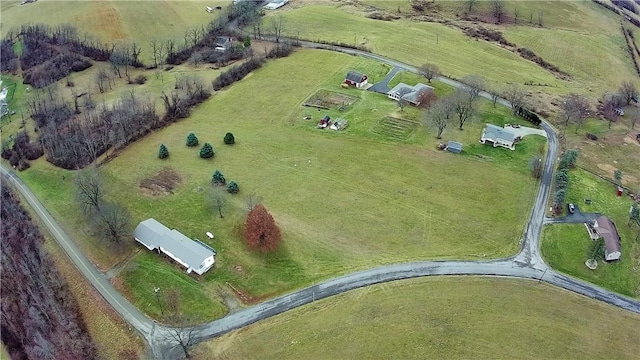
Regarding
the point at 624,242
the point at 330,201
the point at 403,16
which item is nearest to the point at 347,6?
the point at 403,16

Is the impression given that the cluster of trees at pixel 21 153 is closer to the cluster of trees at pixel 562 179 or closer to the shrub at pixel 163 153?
the shrub at pixel 163 153

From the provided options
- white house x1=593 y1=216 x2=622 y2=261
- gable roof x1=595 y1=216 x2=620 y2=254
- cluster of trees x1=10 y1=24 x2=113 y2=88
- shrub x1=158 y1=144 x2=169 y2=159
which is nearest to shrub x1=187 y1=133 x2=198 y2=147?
shrub x1=158 y1=144 x2=169 y2=159

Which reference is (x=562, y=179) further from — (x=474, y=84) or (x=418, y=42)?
Result: (x=418, y=42)

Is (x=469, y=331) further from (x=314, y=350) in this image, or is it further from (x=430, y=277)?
(x=314, y=350)

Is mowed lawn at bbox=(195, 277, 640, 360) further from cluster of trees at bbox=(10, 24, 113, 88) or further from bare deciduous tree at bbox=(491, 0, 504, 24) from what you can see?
bare deciduous tree at bbox=(491, 0, 504, 24)

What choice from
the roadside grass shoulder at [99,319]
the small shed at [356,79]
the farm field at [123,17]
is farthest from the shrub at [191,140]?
the farm field at [123,17]
